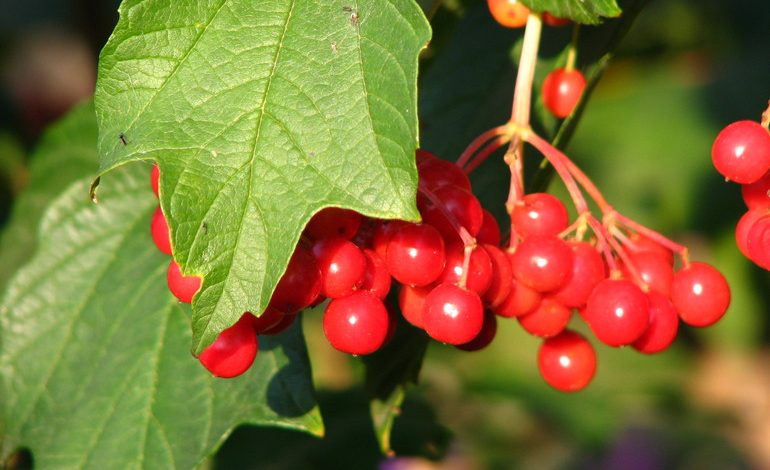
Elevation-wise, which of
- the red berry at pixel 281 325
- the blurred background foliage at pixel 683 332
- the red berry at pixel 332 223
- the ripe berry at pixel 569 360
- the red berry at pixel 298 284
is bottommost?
the blurred background foliage at pixel 683 332

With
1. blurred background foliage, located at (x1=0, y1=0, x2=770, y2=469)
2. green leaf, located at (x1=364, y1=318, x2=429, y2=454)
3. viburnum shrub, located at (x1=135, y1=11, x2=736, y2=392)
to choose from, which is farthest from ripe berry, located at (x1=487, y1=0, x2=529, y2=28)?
blurred background foliage, located at (x1=0, y1=0, x2=770, y2=469)


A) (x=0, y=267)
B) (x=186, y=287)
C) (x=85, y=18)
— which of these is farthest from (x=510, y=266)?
(x=85, y=18)

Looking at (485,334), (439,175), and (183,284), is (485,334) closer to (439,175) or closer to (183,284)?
(439,175)

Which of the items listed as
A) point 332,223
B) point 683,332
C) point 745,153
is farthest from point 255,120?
point 683,332

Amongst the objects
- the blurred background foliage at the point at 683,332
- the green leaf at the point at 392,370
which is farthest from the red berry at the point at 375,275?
the blurred background foliage at the point at 683,332

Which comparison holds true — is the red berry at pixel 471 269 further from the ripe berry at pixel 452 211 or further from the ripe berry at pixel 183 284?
the ripe berry at pixel 183 284

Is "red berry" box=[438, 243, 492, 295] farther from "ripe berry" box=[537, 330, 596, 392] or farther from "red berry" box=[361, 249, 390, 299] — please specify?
"ripe berry" box=[537, 330, 596, 392]
